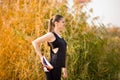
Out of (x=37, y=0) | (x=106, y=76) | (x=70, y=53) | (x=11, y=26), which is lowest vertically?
(x=106, y=76)

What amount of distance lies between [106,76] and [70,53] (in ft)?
2.44

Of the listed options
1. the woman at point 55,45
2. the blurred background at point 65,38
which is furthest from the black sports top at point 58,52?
the blurred background at point 65,38

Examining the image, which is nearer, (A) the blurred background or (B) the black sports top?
(B) the black sports top

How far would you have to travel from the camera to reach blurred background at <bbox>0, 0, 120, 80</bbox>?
18.0ft

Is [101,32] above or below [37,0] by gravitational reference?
below

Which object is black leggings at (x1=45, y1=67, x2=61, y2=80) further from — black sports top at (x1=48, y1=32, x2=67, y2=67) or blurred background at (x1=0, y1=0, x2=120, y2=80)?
blurred background at (x1=0, y1=0, x2=120, y2=80)

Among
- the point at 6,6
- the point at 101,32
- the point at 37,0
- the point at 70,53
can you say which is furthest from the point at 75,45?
the point at 6,6

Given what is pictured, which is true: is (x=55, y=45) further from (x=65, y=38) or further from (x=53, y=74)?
(x=65, y=38)

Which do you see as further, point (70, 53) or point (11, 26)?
point (11, 26)

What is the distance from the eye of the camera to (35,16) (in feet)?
18.6

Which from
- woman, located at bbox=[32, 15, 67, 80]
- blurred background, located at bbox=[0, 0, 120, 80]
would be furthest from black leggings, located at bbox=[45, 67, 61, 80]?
blurred background, located at bbox=[0, 0, 120, 80]

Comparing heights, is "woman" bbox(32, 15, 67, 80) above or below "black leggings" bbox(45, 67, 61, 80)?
above

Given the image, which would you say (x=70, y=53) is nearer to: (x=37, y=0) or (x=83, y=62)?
(x=83, y=62)

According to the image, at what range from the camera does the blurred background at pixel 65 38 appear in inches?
216
